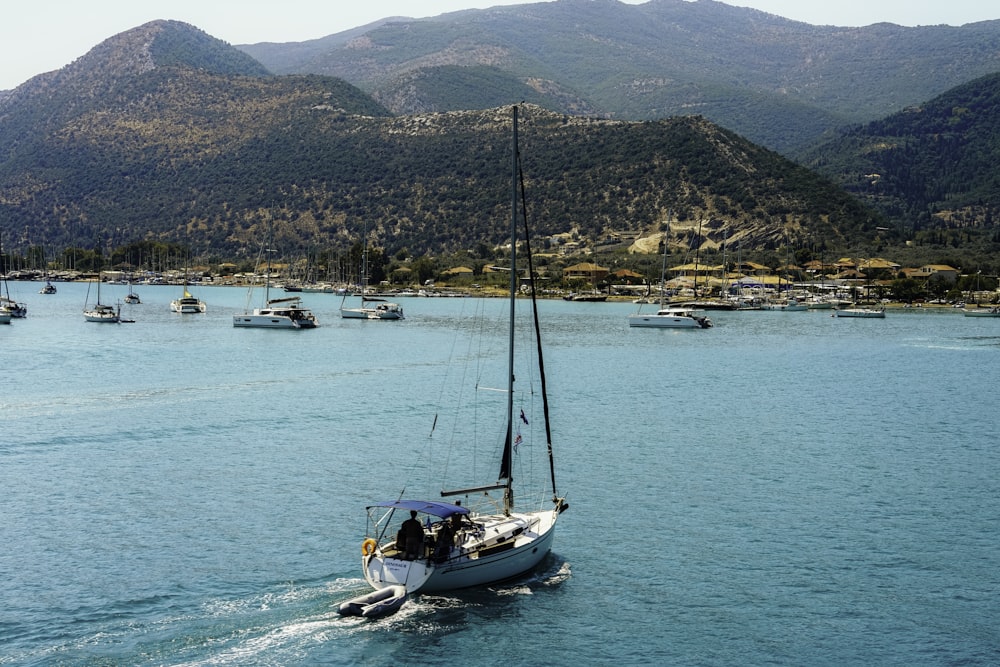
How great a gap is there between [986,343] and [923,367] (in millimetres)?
26295

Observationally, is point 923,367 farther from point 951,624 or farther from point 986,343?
point 951,624

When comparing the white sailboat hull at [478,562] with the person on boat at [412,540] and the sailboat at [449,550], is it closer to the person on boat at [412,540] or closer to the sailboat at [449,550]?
the sailboat at [449,550]

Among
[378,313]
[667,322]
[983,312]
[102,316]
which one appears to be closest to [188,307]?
[102,316]

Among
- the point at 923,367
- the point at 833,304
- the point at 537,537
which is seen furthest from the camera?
the point at 833,304

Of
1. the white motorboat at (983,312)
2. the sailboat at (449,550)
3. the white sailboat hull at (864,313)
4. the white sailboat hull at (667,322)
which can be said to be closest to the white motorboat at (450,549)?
the sailboat at (449,550)

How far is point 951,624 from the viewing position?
77.5 feet

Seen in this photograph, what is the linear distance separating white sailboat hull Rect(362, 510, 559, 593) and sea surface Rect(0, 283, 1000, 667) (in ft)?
1.63

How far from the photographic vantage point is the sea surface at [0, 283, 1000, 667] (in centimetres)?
2220

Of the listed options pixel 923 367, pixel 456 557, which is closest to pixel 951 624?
pixel 456 557

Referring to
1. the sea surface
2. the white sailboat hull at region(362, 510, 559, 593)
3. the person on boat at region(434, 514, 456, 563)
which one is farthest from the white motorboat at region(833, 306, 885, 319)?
the person on boat at region(434, 514, 456, 563)

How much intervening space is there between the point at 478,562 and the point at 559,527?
6.18m

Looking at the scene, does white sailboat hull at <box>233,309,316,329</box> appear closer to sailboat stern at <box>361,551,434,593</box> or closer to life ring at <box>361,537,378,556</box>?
life ring at <box>361,537,378,556</box>

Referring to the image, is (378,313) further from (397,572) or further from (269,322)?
(397,572)

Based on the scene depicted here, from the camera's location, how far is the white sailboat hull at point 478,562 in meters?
23.2
